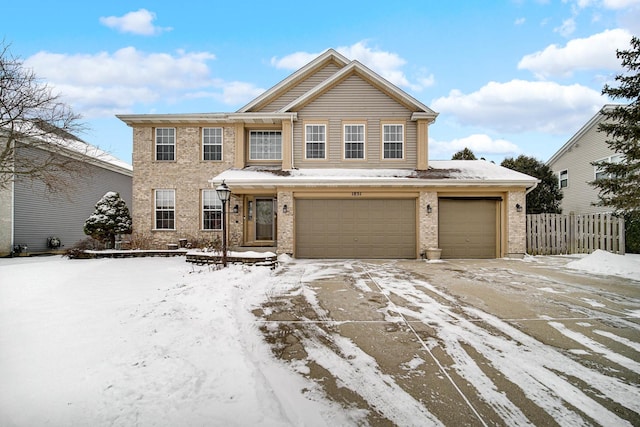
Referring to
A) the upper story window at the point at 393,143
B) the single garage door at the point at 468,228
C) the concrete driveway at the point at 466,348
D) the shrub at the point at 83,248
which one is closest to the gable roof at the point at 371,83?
the upper story window at the point at 393,143

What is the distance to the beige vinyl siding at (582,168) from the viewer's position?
668 inches

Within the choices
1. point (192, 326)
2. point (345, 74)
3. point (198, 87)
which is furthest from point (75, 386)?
point (198, 87)

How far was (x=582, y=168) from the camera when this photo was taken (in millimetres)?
18234

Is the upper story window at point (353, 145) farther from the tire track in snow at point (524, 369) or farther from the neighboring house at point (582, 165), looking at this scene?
the neighboring house at point (582, 165)

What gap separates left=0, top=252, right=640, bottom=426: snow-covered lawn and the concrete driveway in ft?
0.09

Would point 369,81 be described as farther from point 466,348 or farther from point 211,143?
point 466,348

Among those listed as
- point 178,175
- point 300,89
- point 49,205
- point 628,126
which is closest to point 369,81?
point 300,89

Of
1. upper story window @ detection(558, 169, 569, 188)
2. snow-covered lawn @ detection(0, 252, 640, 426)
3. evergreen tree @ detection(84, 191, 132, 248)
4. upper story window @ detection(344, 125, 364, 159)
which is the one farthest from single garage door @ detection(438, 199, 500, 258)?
evergreen tree @ detection(84, 191, 132, 248)

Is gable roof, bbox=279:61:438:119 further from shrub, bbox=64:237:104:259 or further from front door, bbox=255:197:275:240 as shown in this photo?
shrub, bbox=64:237:104:259

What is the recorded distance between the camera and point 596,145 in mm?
17172

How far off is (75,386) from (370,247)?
1028cm

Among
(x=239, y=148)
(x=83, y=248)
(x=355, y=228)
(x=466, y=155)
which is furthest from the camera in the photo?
(x=466, y=155)

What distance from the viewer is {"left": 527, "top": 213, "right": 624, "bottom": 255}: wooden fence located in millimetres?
12797

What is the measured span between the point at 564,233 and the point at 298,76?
45.7ft
